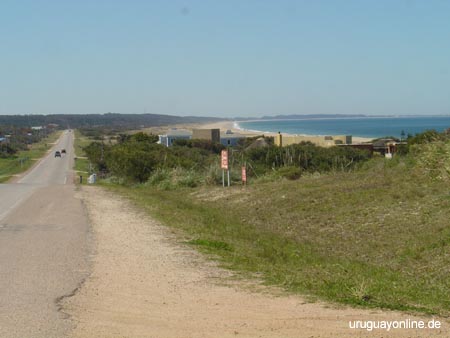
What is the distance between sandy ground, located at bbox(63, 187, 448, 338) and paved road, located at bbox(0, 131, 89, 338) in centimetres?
24

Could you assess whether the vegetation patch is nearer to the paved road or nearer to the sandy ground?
the sandy ground

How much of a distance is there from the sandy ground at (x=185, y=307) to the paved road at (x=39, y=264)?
24cm

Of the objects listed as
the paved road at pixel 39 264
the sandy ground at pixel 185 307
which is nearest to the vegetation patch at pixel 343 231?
the sandy ground at pixel 185 307

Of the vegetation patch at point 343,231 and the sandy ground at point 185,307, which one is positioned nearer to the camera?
the sandy ground at point 185,307

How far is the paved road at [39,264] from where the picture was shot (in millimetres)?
6785

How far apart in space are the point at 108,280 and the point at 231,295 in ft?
5.97

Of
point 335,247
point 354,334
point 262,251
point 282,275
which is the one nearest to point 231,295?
point 282,275

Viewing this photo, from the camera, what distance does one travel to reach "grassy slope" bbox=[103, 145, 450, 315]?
8.62 metres

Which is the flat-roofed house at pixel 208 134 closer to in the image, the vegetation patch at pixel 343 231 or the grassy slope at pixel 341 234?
the vegetation patch at pixel 343 231

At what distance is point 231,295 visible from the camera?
26.3 ft

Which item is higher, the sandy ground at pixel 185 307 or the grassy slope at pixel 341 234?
the sandy ground at pixel 185 307

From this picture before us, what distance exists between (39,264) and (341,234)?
6.50 meters

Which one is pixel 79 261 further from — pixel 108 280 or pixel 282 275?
pixel 282 275

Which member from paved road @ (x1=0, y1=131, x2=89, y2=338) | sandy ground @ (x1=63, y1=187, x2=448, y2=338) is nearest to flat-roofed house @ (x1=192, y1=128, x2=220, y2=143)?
paved road @ (x1=0, y1=131, x2=89, y2=338)
